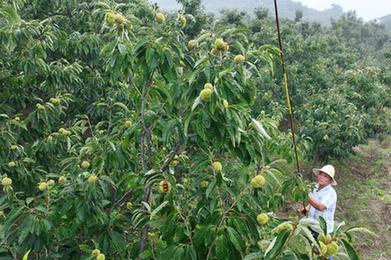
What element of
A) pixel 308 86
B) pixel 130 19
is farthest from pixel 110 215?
pixel 308 86

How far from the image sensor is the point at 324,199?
3.60 metres

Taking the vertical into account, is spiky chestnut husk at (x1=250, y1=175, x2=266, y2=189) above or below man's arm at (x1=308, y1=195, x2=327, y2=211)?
above

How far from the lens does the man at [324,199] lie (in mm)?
3506

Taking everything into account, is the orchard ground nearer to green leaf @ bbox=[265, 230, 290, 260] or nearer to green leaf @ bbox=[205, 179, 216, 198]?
green leaf @ bbox=[205, 179, 216, 198]

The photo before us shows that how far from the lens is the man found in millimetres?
3506

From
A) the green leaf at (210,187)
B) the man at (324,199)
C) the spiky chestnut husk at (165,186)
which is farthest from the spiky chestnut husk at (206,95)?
the man at (324,199)

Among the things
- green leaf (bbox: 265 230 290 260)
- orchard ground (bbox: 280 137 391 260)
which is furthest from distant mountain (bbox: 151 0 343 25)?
green leaf (bbox: 265 230 290 260)

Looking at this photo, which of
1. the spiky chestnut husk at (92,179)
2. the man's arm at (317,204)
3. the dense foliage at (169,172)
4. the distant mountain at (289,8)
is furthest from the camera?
the distant mountain at (289,8)

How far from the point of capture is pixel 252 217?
207 centimetres

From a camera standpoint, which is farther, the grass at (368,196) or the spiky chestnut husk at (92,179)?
the grass at (368,196)

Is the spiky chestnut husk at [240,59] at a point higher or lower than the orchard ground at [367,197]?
higher

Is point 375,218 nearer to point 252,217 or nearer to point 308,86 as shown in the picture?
point 308,86

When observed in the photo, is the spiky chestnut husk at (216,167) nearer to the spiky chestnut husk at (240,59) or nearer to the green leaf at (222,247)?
the green leaf at (222,247)

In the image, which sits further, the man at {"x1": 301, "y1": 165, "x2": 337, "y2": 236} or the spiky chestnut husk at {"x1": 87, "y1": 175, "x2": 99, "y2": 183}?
the man at {"x1": 301, "y1": 165, "x2": 337, "y2": 236}
